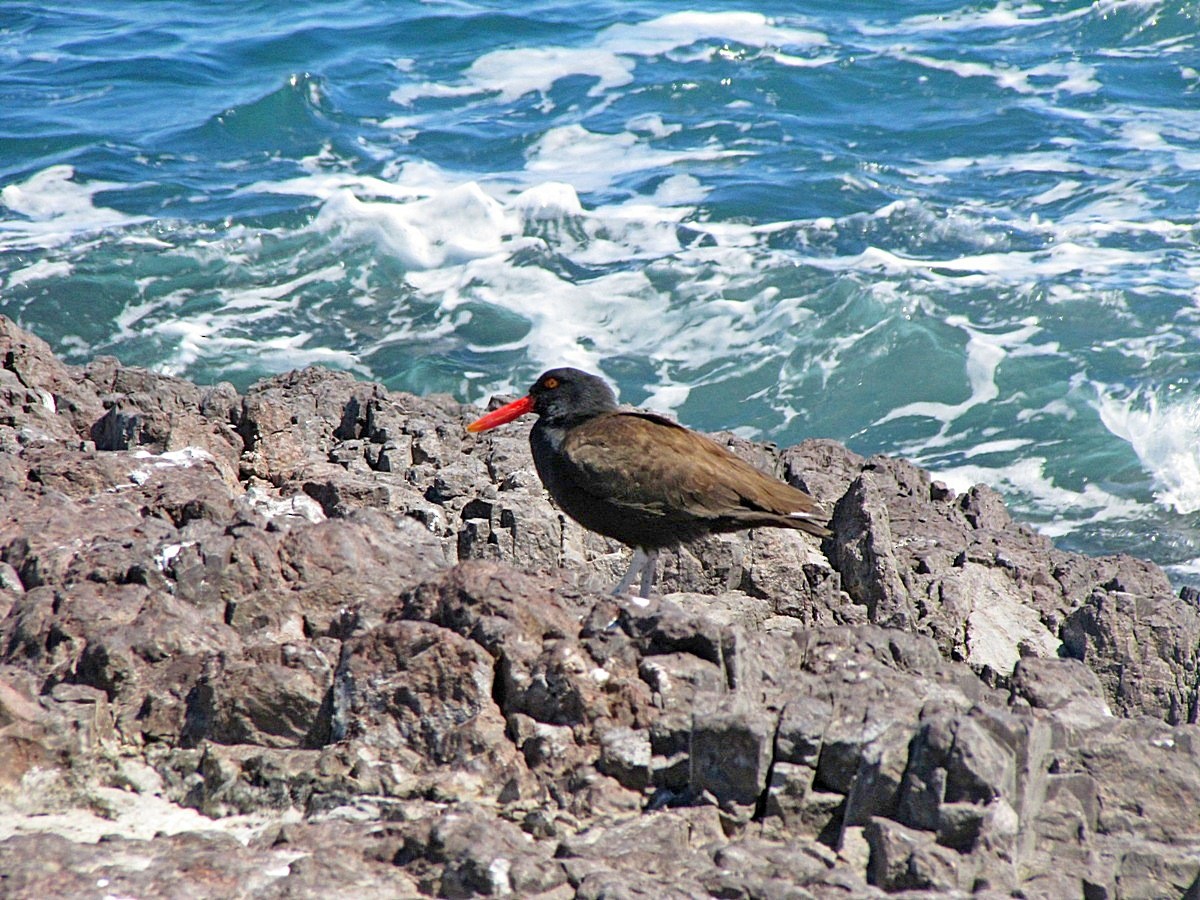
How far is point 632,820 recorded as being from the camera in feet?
11.7

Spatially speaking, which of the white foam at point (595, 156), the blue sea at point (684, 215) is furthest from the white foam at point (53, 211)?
the white foam at point (595, 156)

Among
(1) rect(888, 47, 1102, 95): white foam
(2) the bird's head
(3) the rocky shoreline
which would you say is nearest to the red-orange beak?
(2) the bird's head

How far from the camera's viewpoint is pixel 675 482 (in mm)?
6070

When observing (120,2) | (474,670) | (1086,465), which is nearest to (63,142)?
(120,2)

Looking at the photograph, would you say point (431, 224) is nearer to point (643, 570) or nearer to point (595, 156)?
point (595, 156)

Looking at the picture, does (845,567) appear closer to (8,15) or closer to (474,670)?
(474,670)

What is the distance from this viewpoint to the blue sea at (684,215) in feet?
41.7

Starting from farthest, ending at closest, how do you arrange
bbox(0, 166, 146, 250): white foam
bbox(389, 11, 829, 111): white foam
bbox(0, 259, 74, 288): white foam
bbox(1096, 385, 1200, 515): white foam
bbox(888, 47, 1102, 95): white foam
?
bbox(389, 11, 829, 111): white foam, bbox(888, 47, 1102, 95): white foam, bbox(0, 166, 146, 250): white foam, bbox(0, 259, 74, 288): white foam, bbox(1096, 385, 1200, 515): white foam

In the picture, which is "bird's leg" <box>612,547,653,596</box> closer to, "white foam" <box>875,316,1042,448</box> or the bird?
the bird

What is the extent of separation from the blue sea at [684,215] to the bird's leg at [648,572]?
5.13m

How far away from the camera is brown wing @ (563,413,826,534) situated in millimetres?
6023

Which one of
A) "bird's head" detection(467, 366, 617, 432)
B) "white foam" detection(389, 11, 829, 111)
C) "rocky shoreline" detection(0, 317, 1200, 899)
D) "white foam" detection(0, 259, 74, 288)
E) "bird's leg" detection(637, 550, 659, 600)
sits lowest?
"white foam" detection(0, 259, 74, 288)

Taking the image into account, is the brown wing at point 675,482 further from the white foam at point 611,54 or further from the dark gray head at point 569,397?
the white foam at point 611,54

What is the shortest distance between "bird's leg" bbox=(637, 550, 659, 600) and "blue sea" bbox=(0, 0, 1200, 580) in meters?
5.13
